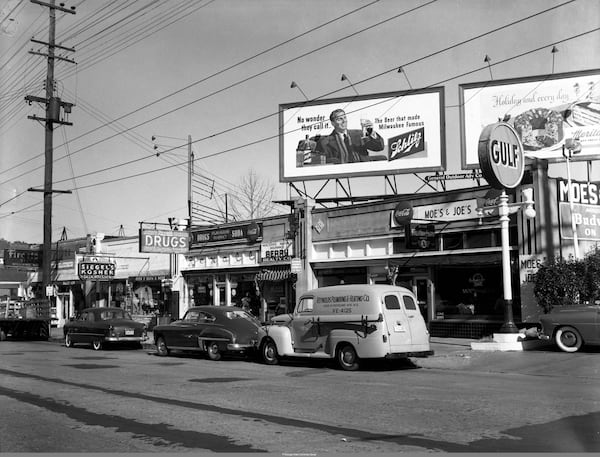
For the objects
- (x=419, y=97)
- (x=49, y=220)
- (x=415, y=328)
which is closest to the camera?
(x=415, y=328)

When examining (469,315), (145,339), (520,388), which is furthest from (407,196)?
(520,388)

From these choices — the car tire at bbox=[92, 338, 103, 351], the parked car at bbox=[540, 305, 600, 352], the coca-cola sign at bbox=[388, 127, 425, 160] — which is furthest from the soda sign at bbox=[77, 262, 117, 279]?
the parked car at bbox=[540, 305, 600, 352]

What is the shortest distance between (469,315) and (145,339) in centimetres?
1138

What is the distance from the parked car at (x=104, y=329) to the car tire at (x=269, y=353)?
7483 mm

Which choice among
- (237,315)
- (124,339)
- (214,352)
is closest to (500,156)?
(237,315)

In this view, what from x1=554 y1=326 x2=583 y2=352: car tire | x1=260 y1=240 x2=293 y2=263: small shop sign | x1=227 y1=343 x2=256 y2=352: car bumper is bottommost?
x1=227 y1=343 x2=256 y2=352: car bumper

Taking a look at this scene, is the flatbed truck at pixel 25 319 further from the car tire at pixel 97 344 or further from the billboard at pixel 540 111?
the billboard at pixel 540 111

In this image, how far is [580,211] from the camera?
2020 centimetres

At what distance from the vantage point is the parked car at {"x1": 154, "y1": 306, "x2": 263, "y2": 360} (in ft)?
58.7

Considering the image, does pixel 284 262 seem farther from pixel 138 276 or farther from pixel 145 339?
pixel 138 276

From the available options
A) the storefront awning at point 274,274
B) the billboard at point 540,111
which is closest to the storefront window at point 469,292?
the billboard at point 540,111

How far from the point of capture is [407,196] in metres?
23.7

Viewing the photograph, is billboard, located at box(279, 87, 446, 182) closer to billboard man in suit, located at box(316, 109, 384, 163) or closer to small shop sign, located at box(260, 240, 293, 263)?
billboard man in suit, located at box(316, 109, 384, 163)

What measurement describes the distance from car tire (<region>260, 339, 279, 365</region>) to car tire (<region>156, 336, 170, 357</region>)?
13.6 ft
